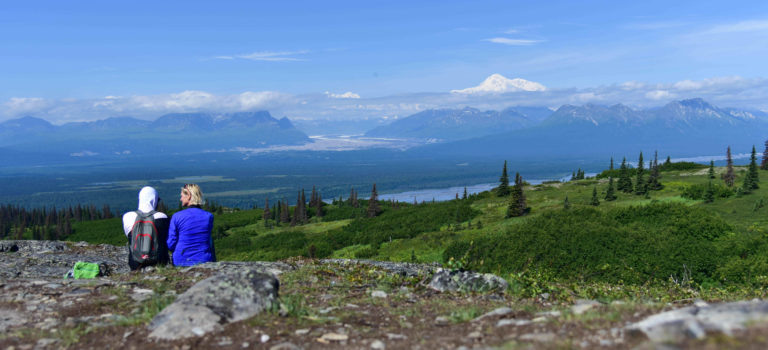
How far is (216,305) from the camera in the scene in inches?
273

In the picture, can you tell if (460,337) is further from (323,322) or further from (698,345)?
(698,345)

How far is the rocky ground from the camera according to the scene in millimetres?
5125

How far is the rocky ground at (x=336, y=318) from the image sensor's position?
16.8ft

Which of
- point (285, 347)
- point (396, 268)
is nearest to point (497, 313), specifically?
point (285, 347)

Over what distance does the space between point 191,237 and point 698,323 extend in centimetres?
1144

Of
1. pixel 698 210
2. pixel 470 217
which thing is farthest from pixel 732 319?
pixel 470 217

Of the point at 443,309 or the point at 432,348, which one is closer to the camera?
the point at 432,348

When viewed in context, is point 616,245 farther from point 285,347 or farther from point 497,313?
point 285,347

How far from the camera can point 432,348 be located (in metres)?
5.72

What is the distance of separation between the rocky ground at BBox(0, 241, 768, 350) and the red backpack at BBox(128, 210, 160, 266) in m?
1.46

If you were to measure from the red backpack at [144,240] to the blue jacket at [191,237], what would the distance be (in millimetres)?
406

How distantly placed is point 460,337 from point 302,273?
6.32 meters

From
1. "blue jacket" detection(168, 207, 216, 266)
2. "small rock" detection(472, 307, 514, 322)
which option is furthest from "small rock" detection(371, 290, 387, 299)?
"blue jacket" detection(168, 207, 216, 266)

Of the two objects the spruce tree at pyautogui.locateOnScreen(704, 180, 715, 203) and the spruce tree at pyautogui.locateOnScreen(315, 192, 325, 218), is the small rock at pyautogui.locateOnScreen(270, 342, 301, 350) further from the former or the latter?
the spruce tree at pyautogui.locateOnScreen(315, 192, 325, 218)
